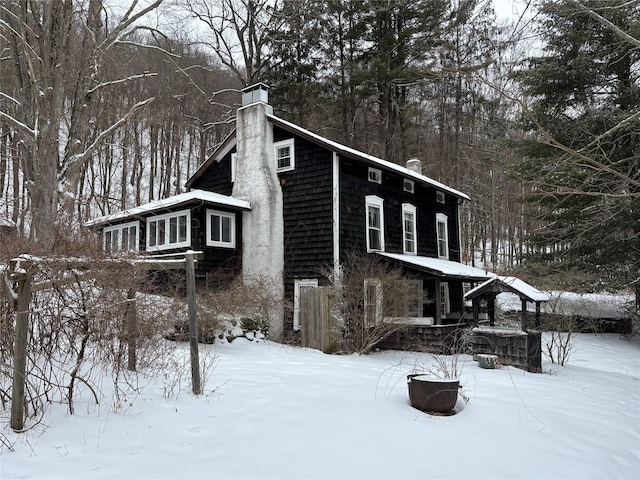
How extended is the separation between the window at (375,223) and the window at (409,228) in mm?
1679

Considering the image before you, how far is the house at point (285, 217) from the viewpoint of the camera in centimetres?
1473

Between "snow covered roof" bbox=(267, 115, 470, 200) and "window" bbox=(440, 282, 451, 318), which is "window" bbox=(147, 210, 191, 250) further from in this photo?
"window" bbox=(440, 282, 451, 318)

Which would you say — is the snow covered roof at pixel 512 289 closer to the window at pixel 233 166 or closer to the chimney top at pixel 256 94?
the window at pixel 233 166

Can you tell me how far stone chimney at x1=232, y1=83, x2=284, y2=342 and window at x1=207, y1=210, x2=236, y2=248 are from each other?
0.45 meters

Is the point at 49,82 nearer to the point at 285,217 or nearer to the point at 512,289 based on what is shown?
the point at 285,217

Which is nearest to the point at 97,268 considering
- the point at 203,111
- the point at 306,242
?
the point at 306,242

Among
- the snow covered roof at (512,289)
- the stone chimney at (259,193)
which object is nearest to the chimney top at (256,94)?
the stone chimney at (259,193)

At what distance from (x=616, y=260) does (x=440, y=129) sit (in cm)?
1407

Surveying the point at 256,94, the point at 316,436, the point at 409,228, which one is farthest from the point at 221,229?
the point at 316,436

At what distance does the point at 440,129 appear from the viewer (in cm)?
2898

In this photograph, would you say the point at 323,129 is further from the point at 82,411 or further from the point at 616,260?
the point at 82,411

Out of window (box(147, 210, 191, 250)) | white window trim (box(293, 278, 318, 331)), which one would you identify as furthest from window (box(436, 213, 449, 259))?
window (box(147, 210, 191, 250))

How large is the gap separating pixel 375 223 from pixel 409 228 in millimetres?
2503

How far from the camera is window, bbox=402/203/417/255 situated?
17953 millimetres
